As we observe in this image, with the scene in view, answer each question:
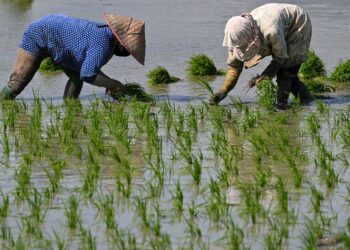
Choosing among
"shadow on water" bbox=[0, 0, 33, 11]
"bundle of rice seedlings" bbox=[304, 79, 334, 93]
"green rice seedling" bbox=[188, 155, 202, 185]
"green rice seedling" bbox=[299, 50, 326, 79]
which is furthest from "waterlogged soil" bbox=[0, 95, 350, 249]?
"shadow on water" bbox=[0, 0, 33, 11]

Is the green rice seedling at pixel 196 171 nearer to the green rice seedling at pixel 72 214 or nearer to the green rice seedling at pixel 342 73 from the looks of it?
the green rice seedling at pixel 72 214

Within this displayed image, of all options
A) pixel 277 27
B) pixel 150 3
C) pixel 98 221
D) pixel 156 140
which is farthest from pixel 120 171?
pixel 150 3

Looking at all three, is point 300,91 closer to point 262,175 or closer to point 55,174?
point 262,175

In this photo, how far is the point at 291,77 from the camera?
936 cm

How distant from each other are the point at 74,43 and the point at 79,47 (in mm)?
56

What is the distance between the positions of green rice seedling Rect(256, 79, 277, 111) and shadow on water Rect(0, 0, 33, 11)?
26.5ft

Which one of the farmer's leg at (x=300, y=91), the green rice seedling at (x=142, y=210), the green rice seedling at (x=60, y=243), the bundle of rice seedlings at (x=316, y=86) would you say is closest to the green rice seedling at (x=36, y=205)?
the green rice seedling at (x=60, y=243)

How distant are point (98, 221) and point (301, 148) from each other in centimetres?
222

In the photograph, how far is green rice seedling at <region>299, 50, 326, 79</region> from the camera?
1080 cm

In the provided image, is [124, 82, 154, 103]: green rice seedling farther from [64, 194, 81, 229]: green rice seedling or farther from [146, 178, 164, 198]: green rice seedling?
[64, 194, 81, 229]: green rice seedling

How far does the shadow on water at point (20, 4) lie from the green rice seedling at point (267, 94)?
8.07 metres

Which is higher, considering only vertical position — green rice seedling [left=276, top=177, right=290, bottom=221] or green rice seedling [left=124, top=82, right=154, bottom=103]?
green rice seedling [left=276, top=177, right=290, bottom=221]

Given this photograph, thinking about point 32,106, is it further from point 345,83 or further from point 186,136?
point 345,83

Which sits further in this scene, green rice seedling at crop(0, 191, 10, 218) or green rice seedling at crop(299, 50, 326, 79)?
green rice seedling at crop(299, 50, 326, 79)
